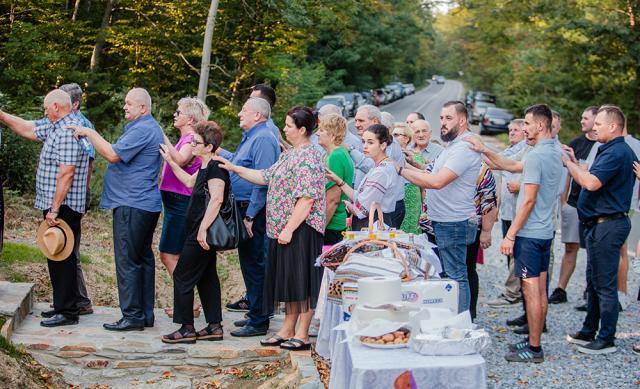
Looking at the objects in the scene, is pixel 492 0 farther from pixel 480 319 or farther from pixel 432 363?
pixel 432 363

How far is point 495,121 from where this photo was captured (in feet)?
128

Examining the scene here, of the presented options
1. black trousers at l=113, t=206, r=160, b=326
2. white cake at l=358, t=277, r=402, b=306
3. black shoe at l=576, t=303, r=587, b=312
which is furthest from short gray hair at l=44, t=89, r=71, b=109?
black shoe at l=576, t=303, r=587, b=312

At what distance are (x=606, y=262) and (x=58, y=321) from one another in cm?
Answer: 469

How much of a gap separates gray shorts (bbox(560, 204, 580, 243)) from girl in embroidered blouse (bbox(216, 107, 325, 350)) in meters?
3.85

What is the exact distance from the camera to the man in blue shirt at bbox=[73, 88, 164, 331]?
6.44 m

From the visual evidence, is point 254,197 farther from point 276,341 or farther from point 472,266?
point 472,266

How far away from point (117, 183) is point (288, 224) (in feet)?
5.12

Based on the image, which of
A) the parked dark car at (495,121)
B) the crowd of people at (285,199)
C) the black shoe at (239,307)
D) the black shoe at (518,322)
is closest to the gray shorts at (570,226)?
the black shoe at (518,322)

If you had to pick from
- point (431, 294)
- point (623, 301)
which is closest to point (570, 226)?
point (623, 301)

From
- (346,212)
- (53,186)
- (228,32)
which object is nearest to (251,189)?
(346,212)

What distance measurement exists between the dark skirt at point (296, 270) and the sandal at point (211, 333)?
1.75 ft

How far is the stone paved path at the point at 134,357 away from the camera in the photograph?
20.0ft

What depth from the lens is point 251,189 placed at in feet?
22.2

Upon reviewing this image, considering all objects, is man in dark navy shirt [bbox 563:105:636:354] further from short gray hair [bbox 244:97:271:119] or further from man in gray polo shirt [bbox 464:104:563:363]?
short gray hair [bbox 244:97:271:119]
